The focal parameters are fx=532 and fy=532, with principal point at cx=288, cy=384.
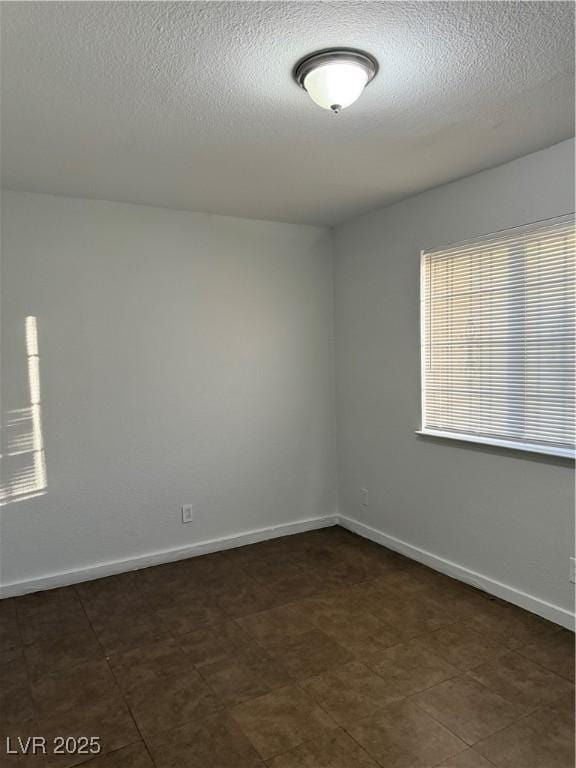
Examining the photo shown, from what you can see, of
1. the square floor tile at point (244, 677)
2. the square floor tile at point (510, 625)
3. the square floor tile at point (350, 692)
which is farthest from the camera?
the square floor tile at point (510, 625)

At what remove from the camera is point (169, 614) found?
3.05m

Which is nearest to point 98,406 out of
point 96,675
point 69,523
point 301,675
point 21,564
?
point 69,523

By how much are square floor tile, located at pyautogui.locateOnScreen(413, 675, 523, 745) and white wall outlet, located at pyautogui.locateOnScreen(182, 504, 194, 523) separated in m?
2.09

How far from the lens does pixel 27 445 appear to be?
10.9 feet

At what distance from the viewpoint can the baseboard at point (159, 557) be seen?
336cm

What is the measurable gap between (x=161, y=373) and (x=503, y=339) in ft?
7.38

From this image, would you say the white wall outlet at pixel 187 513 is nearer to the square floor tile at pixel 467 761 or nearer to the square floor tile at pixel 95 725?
the square floor tile at pixel 95 725

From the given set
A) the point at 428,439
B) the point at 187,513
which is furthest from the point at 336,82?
the point at 187,513

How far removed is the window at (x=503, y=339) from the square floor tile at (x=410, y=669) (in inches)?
47.4

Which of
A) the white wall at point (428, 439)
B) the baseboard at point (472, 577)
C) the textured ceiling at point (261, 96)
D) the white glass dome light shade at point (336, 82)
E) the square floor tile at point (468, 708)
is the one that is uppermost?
the textured ceiling at point (261, 96)

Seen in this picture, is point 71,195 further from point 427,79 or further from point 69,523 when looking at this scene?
point 427,79

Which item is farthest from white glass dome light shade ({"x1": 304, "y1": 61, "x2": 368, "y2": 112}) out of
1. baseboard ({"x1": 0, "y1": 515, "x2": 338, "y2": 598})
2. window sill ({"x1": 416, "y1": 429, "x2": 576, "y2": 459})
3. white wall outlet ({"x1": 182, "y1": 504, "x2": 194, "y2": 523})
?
baseboard ({"x1": 0, "y1": 515, "x2": 338, "y2": 598})

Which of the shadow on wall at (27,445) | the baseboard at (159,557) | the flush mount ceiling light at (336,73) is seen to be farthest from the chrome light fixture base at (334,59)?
the baseboard at (159,557)

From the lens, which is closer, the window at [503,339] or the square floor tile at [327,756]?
the square floor tile at [327,756]
